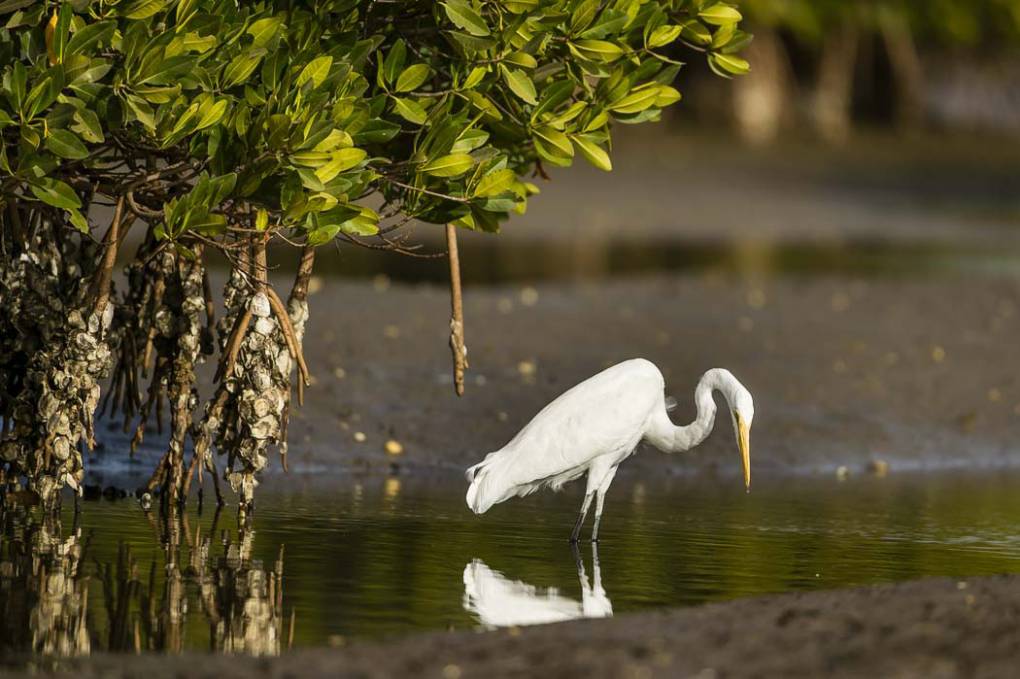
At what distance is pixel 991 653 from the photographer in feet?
23.4

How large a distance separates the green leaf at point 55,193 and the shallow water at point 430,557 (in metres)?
1.54

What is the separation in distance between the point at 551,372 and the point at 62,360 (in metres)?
5.58

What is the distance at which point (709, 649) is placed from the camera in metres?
7.10

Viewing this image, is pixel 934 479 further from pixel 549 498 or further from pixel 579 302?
pixel 579 302

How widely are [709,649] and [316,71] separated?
9.62ft

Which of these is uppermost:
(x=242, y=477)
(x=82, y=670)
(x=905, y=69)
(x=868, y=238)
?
(x=905, y=69)

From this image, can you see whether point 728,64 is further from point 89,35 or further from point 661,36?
point 89,35

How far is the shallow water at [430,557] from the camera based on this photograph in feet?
25.4

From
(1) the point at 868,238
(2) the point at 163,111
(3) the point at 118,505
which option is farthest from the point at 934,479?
(1) the point at 868,238

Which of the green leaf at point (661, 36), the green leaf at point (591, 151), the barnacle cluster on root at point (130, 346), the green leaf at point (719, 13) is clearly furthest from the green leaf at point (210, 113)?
the green leaf at point (719, 13)

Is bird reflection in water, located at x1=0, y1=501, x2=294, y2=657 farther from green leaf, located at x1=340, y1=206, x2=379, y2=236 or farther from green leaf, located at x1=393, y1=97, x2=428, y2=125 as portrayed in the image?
green leaf, located at x1=393, y1=97, x2=428, y2=125

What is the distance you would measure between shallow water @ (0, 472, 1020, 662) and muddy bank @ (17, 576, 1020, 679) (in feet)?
1.35

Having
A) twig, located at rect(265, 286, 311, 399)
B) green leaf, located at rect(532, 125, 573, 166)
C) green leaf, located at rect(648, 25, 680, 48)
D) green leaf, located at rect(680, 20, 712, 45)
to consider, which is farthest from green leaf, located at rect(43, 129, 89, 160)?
green leaf, located at rect(680, 20, 712, 45)

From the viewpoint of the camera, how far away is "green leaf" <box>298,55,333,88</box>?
8367 mm
